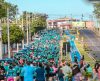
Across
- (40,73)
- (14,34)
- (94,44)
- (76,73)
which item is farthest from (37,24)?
(76,73)

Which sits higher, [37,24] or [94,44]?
[37,24]

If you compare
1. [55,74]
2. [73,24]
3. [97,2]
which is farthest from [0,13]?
[73,24]

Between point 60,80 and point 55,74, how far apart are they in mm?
1524

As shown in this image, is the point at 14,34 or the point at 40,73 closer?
the point at 40,73

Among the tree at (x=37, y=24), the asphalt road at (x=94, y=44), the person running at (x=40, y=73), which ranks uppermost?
the person running at (x=40, y=73)

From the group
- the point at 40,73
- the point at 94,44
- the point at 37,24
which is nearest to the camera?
the point at 40,73

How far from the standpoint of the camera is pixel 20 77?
13344mm

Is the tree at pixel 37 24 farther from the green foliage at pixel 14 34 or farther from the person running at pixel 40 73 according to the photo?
the person running at pixel 40 73

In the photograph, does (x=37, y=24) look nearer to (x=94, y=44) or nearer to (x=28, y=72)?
(x=94, y=44)

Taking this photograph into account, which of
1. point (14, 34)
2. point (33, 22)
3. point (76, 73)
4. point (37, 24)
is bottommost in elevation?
point (37, 24)

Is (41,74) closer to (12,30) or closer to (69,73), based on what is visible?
(69,73)

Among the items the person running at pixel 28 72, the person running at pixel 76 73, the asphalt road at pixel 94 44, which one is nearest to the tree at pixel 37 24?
the asphalt road at pixel 94 44

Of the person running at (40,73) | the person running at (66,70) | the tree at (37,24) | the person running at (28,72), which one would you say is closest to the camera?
the person running at (28,72)

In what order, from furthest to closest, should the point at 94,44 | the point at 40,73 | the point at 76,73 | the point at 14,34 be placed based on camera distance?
the point at 94,44, the point at 14,34, the point at 40,73, the point at 76,73
